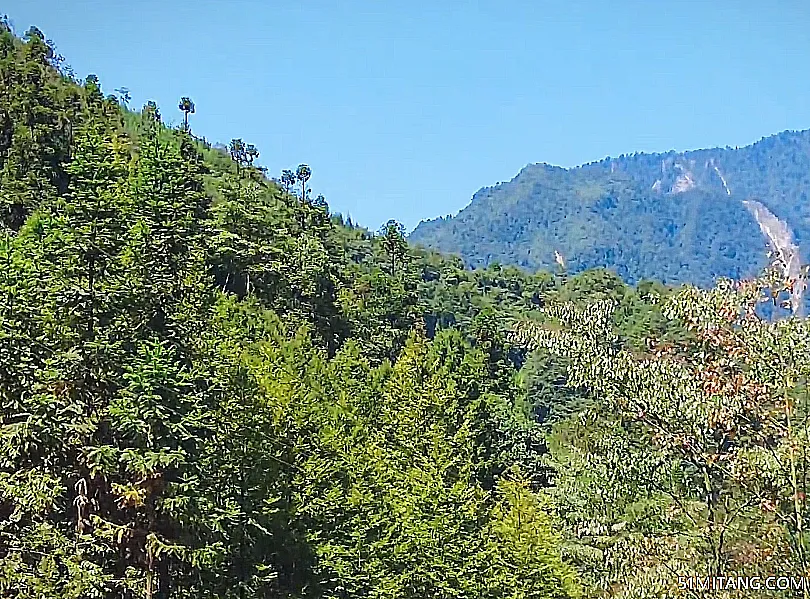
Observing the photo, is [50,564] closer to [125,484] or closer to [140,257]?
[125,484]

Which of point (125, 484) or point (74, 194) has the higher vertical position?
point (74, 194)

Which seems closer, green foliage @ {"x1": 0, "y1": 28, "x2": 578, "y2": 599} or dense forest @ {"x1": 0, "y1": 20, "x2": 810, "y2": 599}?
dense forest @ {"x1": 0, "y1": 20, "x2": 810, "y2": 599}

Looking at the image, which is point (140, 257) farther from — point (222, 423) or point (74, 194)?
point (222, 423)

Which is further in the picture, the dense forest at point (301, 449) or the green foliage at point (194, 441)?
the green foliage at point (194, 441)

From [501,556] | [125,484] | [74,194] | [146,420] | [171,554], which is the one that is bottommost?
[501,556]

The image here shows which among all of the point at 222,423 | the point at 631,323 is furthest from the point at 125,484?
the point at 631,323

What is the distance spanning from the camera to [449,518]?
24469mm

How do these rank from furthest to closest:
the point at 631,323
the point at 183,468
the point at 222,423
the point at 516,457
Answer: the point at 631,323 → the point at 516,457 → the point at 222,423 → the point at 183,468

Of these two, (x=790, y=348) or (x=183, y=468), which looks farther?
(x=183, y=468)

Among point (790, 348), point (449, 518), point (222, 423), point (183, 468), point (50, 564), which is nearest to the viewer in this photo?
point (790, 348)

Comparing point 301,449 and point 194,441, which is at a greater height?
point 194,441

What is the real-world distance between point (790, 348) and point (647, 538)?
508cm

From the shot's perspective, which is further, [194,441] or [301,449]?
[301,449]

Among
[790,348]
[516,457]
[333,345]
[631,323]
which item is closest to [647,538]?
[790,348]
